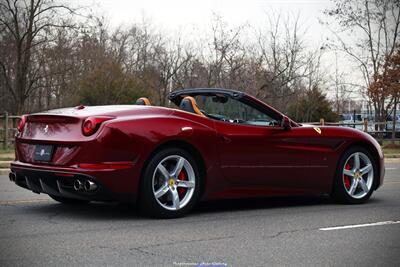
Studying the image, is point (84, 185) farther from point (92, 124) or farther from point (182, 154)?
point (182, 154)

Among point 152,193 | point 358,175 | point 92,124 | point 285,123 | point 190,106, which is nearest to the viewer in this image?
point 92,124

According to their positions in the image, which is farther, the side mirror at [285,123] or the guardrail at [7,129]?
the guardrail at [7,129]

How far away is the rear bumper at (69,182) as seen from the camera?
6.15m

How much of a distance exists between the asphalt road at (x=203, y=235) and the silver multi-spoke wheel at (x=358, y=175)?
11.8 inches

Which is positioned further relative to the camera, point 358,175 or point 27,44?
point 27,44

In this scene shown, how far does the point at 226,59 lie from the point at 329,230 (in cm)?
2260

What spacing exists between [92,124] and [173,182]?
1.00m

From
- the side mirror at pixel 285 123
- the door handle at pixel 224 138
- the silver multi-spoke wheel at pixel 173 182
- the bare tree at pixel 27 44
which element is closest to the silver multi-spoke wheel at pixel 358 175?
the side mirror at pixel 285 123

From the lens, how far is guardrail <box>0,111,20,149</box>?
2113 cm

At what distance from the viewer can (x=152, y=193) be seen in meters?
6.42

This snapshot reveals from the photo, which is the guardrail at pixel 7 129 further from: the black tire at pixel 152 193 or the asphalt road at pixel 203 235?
the black tire at pixel 152 193

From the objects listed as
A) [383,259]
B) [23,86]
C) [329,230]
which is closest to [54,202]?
[329,230]

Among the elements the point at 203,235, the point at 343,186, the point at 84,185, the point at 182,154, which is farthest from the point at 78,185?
the point at 343,186

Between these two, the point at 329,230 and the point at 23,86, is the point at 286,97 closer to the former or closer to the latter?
the point at 23,86
